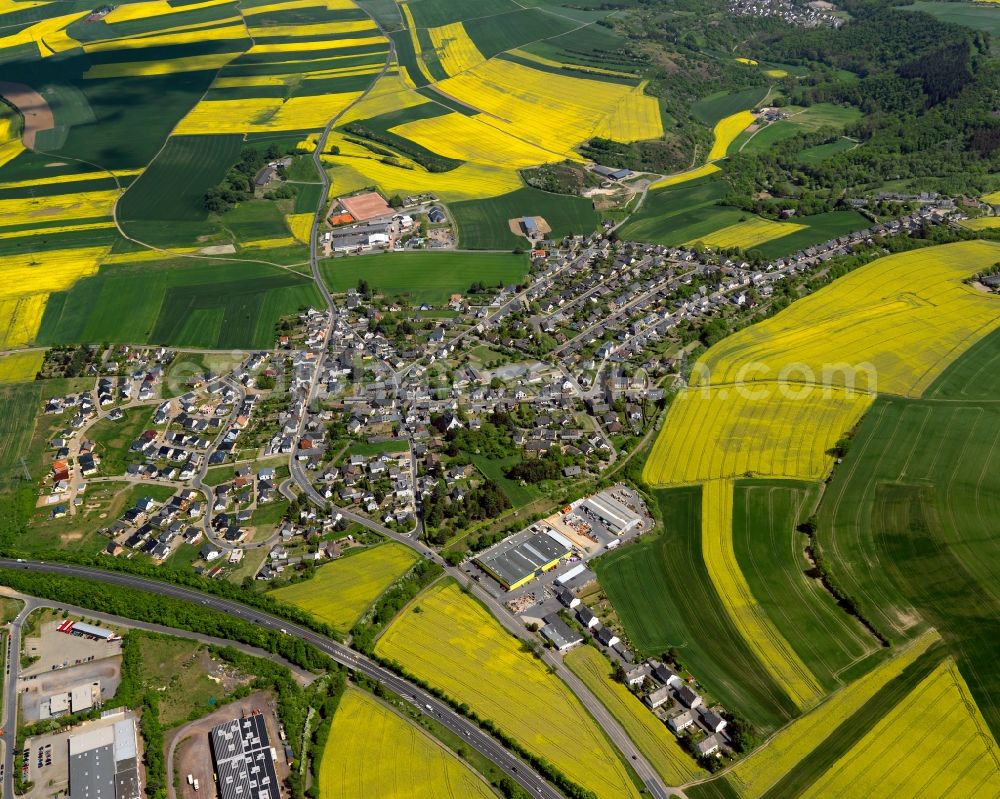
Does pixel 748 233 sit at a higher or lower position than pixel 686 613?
higher

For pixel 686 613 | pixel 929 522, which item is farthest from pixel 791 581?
pixel 929 522

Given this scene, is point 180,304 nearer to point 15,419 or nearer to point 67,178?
point 15,419

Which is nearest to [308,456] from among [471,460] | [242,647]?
[471,460]

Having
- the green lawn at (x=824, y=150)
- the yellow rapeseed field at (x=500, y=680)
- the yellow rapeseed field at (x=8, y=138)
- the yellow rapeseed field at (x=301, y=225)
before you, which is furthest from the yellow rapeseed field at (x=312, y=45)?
the yellow rapeseed field at (x=500, y=680)

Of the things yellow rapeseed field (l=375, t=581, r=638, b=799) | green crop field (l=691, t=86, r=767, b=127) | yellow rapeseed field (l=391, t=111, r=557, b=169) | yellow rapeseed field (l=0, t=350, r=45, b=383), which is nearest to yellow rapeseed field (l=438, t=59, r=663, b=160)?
yellow rapeseed field (l=391, t=111, r=557, b=169)

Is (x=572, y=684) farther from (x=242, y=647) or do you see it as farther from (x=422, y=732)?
(x=242, y=647)
